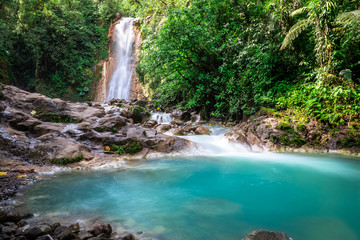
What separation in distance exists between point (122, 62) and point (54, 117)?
15.9 metres

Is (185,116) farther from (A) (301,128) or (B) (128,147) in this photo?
(A) (301,128)

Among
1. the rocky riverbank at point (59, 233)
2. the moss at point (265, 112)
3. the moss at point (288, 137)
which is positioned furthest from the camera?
the moss at point (265, 112)

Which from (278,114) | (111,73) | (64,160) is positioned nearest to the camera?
(64,160)

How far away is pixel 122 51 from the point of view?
22.2 metres

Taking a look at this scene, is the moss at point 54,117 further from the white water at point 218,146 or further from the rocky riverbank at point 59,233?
the rocky riverbank at point 59,233

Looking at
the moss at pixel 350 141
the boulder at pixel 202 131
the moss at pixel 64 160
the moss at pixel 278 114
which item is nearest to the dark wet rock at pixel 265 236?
the moss at pixel 64 160

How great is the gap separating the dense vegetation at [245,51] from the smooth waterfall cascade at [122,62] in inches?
126

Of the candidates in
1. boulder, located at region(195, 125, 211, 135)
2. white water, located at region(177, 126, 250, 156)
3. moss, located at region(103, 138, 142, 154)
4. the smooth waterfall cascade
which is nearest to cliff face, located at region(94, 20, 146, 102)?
the smooth waterfall cascade

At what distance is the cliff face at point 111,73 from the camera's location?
64.6ft

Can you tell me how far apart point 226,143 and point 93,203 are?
5.31 metres

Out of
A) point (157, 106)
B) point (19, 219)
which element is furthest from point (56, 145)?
point (157, 106)

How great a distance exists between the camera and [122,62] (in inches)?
851

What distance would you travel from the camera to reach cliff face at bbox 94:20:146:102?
19.7m

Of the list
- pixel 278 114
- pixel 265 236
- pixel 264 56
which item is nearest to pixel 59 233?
pixel 265 236
